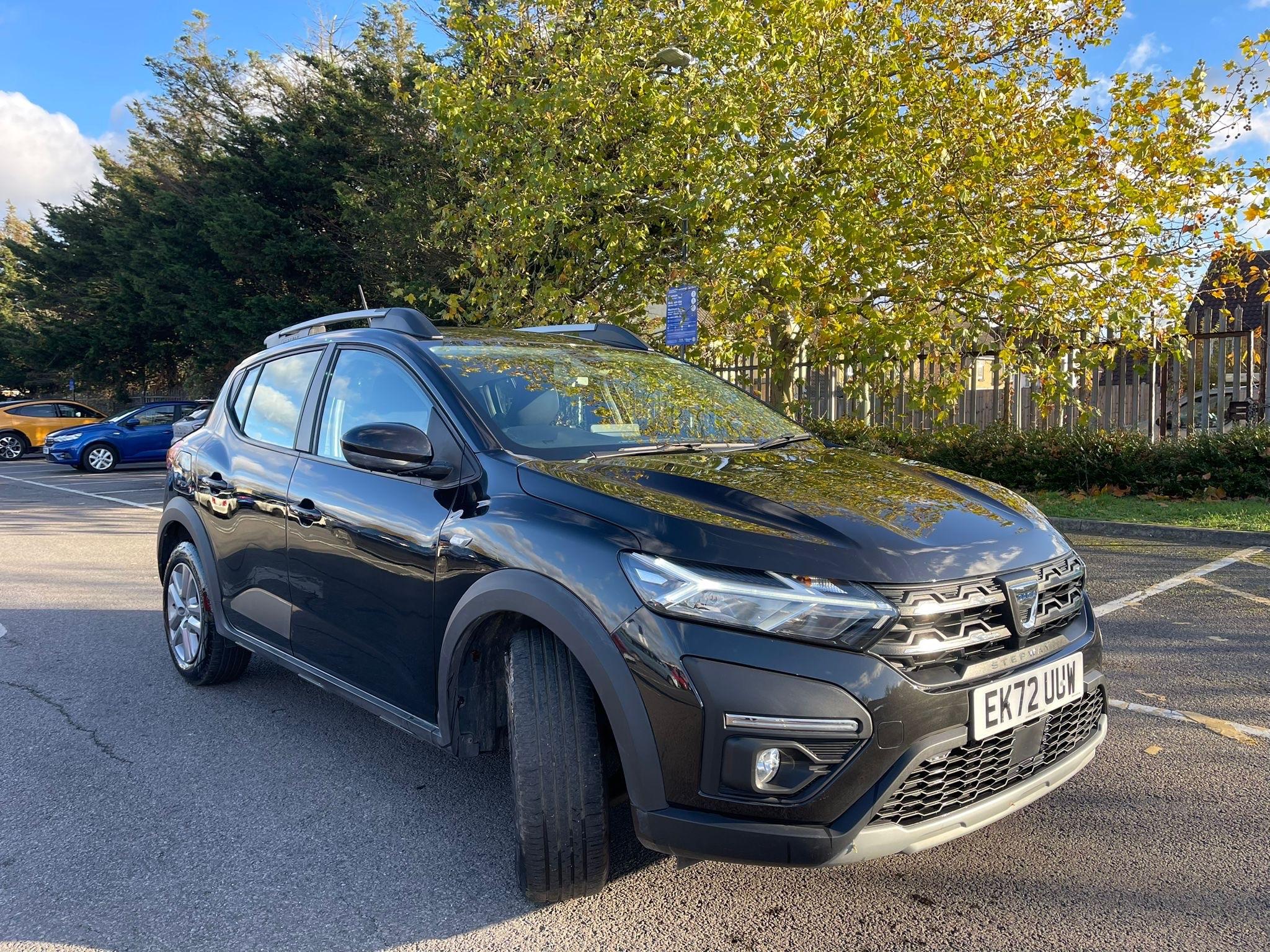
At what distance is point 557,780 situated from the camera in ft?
8.20

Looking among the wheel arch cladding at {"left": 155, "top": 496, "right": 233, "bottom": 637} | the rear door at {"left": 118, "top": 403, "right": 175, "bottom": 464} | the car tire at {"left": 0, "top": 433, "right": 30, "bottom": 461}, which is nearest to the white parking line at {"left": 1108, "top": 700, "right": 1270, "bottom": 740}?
the wheel arch cladding at {"left": 155, "top": 496, "right": 233, "bottom": 637}

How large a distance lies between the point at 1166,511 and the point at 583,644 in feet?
31.3

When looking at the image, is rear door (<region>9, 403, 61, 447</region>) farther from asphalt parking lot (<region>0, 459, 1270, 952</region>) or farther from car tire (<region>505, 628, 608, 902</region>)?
car tire (<region>505, 628, 608, 902</region>)

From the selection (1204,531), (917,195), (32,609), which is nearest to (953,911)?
(32,609)

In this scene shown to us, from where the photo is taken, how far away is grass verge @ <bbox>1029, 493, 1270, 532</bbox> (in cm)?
914

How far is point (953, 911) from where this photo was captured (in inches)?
102

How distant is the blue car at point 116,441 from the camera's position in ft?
69.3

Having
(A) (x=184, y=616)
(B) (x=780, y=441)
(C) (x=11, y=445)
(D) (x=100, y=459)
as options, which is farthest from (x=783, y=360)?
(C) (x=11, y=445)

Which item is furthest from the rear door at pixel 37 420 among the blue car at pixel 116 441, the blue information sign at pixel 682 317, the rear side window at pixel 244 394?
the rear side window at pixel 244 394

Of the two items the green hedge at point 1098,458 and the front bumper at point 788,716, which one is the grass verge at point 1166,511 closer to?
the green hedge at point 1098,458

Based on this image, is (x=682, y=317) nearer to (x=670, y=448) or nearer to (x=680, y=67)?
(x=680, y=67)

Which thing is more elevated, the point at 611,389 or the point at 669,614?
the point at 611,389

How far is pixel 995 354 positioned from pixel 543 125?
674 cm

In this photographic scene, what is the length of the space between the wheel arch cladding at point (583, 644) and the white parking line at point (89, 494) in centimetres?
1207
